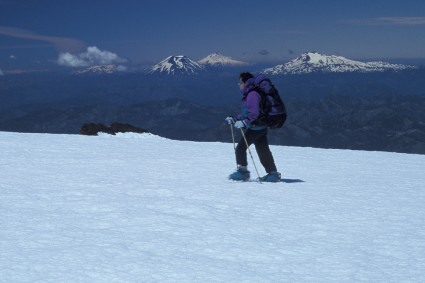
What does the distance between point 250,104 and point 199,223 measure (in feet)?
13.1

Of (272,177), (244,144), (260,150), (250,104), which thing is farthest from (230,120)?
(272,177)

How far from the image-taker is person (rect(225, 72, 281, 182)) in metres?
10.6

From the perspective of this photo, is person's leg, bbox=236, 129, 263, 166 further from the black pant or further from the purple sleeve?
the purple sleeve

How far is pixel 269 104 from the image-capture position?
1069 cm

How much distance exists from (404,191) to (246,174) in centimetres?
377

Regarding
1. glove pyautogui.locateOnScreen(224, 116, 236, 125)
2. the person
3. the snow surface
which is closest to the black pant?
the person

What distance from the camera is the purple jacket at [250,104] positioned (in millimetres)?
10539

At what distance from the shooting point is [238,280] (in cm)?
496

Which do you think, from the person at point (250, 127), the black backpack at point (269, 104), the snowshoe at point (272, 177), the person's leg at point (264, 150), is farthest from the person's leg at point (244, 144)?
the snowshoe at point (272, 177)

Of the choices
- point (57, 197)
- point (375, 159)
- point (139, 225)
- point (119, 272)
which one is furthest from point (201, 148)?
point (119, 272)

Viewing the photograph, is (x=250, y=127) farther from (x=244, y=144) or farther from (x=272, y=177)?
(x=272, y=177)

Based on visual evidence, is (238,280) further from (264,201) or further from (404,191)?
(404,191)

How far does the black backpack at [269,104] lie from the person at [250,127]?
0.44 ft

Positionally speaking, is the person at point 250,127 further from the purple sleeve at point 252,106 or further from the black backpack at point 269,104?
the black backpack at point 269,104
